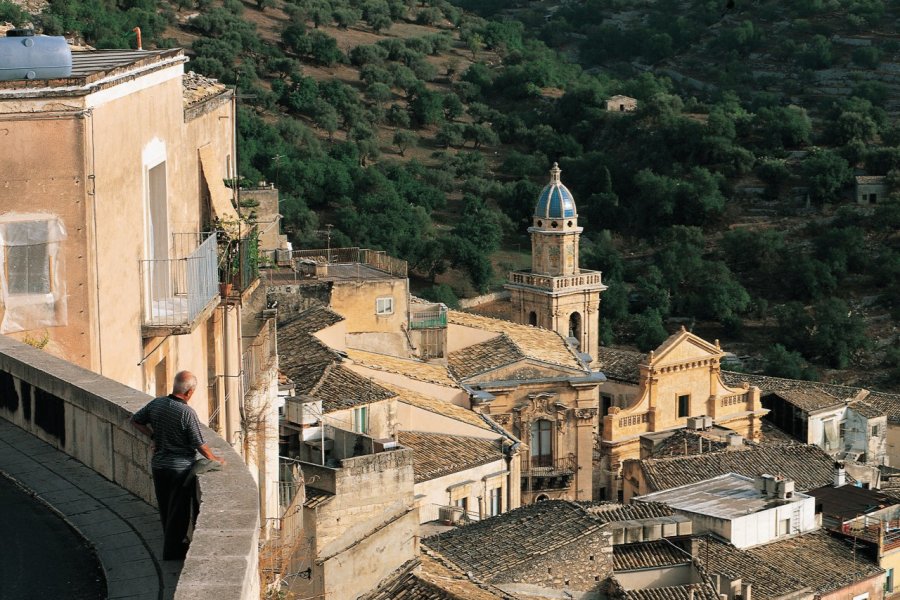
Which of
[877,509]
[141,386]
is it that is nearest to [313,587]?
[141,386]

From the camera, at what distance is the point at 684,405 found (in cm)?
4328

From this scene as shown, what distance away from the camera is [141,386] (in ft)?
37.9

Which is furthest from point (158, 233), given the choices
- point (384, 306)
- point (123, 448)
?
point (384, 306)

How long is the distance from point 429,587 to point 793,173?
69947mm

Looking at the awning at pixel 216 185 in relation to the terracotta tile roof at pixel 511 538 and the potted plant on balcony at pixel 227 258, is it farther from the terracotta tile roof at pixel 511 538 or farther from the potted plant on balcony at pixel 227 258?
the terracotta tile roof at pixel 511 538

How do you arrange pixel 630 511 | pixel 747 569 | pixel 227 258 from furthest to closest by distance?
pixel 747 569 < pixel 630 511 < pixel 227 258

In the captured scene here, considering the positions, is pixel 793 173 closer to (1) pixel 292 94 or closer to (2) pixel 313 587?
(1) pixel 292 94

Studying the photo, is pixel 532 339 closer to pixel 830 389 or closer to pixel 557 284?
pixel 557 284

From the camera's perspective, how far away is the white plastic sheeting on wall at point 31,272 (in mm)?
10086

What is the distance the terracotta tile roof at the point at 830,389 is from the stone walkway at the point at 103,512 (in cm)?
3971

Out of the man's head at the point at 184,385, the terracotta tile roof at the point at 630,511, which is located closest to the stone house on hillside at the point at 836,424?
the terracotta tile roof at the point at 630,511

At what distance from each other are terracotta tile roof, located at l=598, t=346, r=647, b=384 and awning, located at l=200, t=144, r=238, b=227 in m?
28.8

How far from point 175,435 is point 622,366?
127 ft

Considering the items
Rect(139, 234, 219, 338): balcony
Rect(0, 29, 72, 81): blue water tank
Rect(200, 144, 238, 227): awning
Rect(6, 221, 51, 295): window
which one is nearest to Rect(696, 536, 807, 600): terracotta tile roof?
Rect(200, 144, 238, 227): awning
